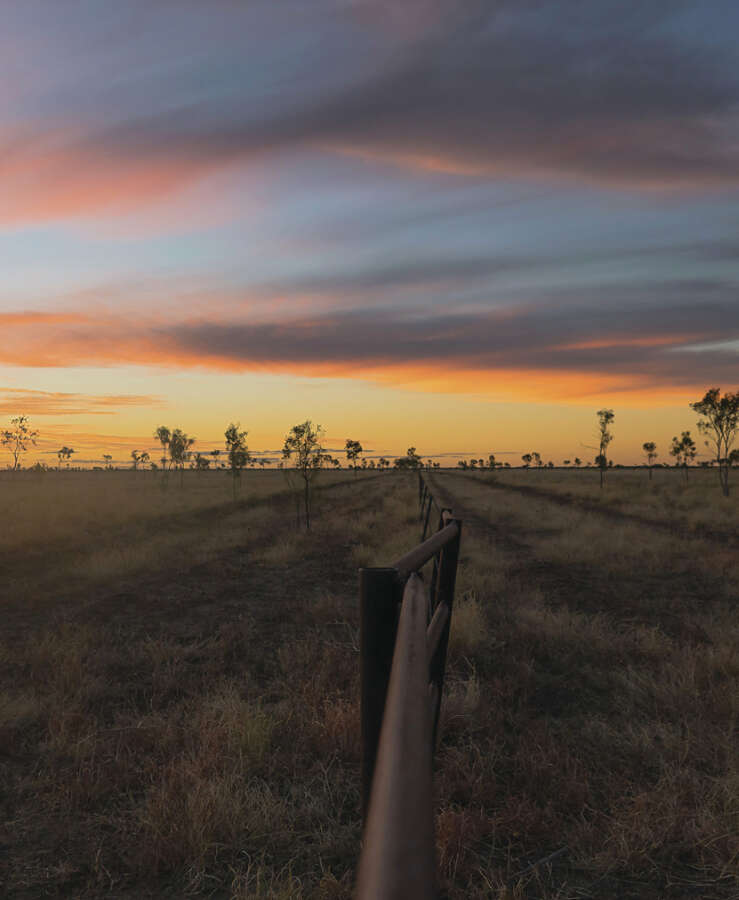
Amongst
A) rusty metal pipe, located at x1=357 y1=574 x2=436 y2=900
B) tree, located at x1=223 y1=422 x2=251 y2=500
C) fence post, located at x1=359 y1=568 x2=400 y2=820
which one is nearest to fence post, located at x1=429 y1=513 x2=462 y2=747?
fence post, located at x1=359 y1=568 x2=400 y2=820

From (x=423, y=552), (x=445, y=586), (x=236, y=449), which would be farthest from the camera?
(x=236, y=449)

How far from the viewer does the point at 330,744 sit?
14.7 ft

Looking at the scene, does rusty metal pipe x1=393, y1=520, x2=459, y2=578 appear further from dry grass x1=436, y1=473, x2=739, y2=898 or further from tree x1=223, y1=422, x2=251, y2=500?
tree x1=223, y1=422, x2=251, y2=500

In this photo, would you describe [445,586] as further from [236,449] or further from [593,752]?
[236,449]

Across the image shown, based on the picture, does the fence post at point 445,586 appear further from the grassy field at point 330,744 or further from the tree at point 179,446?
the tree at point 179,446

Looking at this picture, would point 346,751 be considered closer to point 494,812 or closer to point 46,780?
point 494,812

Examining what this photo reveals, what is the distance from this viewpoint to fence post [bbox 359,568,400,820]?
1930 mm

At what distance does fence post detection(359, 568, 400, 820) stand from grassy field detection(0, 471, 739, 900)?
1.51 m

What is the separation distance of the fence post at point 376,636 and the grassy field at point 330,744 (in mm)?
1508

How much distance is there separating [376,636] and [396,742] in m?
1.11

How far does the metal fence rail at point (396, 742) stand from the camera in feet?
1.88

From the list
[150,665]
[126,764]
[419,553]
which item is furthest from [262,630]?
[419,553]

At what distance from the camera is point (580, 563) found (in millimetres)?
12992

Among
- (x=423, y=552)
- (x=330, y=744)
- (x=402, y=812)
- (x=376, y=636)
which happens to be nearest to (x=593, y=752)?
(x=330, y=744)
